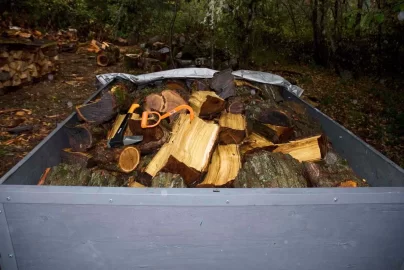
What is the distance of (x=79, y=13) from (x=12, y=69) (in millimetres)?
5983

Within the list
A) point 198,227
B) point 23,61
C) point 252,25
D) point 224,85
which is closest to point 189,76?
point 224,85

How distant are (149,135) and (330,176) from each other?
119 cm

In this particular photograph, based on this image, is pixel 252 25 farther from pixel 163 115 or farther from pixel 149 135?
pixel 149 135

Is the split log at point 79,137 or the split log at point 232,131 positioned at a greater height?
the split log at point 232,131

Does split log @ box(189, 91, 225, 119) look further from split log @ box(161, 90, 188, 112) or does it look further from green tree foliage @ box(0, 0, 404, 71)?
green tree foliage @ box(0, 0, 404, 71)

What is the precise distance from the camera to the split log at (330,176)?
1.83 m

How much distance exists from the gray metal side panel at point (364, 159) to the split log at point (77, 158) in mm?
1820

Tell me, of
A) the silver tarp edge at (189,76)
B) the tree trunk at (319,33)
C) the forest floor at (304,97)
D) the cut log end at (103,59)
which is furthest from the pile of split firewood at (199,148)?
the tree trunk at (319,33)

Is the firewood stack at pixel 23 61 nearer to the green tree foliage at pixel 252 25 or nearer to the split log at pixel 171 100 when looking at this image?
the green tree foliage at pixel 252 25

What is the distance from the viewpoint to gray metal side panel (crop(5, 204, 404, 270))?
1.26 metres

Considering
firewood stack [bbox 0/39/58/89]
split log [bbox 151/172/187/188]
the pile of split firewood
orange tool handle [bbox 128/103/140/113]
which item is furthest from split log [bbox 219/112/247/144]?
firewood stack [bbox 0/39/58/89]

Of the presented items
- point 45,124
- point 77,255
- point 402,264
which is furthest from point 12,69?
point 402,264

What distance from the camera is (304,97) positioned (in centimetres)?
430

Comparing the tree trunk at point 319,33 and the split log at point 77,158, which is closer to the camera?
the split log at point 77,158
